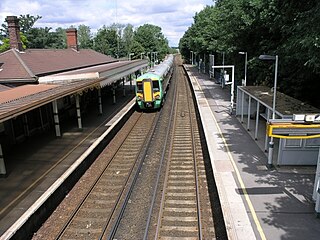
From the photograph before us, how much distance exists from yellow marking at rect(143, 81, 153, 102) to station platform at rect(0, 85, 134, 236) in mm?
4039

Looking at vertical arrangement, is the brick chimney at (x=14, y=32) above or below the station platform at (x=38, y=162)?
above

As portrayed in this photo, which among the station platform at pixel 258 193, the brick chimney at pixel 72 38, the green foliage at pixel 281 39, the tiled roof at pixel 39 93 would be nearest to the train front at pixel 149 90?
the tiled roof at pixel 39 93

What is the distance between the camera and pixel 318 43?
9.94 meters

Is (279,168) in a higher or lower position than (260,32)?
lower

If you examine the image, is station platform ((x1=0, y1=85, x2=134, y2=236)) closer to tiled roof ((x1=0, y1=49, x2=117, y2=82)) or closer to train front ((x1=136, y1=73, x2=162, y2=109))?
tiled roof ((x1=0, y1=49, x2=117, y2=82))

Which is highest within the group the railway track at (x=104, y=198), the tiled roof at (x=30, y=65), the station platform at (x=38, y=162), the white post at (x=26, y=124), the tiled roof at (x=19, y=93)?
the tiled roof at (x=30, y=65)

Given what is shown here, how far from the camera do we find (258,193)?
10.2 m

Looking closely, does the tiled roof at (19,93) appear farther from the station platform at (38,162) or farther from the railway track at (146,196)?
the railway track at (146,196)

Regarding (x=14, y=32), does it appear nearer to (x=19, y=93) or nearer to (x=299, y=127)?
(x=19, y=93)

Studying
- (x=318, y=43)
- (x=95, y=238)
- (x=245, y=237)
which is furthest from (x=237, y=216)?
(x=318, y=43)

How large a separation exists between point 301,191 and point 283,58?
8905 mm

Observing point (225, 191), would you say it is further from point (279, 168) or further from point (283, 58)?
point (283, 58)

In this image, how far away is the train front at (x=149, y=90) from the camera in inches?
931

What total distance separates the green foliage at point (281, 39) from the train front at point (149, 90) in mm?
7035
